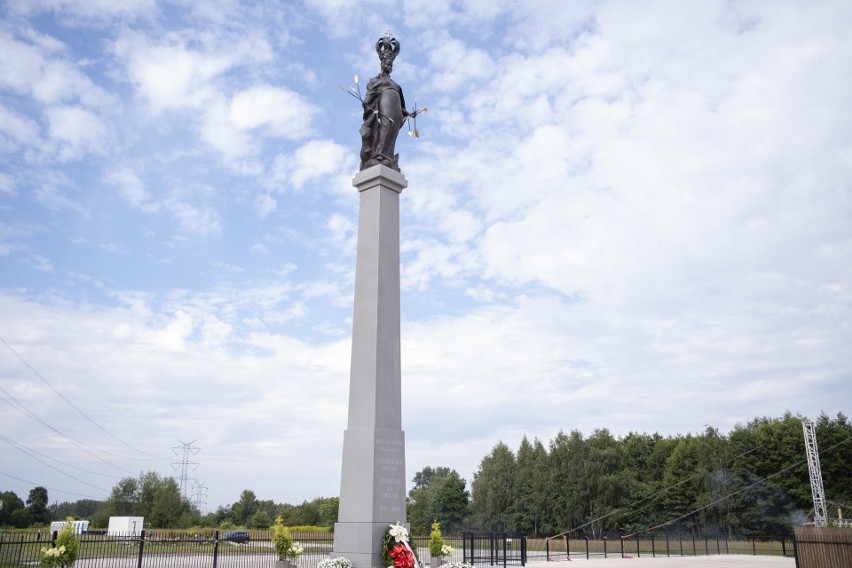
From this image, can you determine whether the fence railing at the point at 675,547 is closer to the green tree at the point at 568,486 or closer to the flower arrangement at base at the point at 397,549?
the green tree at the point at 568,486

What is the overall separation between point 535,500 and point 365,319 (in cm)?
5413

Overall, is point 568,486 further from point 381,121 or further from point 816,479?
point 381,121

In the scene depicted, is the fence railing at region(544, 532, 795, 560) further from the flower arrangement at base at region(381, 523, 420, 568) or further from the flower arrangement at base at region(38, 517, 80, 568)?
the flower arrangement at base at region(38, 517, 80, 568)

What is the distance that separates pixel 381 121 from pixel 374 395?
7.28 m

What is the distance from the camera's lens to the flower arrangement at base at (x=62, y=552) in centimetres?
1303

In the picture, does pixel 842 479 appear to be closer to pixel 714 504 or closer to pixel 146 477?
pixel 714 504

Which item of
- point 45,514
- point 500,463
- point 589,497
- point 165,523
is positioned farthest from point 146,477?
point 589,497

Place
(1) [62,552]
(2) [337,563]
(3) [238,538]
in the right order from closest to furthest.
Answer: (1) [62,552] → (2) [337,563] → (3) [238,538]

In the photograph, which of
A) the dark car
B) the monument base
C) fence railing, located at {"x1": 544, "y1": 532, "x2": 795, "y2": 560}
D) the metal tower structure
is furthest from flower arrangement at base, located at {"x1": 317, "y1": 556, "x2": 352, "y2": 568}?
the metal tower structure

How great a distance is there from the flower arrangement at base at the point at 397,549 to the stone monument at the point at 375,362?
17cm

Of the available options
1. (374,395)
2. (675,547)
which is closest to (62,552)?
(374,395)

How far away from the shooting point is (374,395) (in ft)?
50.0

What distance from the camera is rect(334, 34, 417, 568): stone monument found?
14.7 meters

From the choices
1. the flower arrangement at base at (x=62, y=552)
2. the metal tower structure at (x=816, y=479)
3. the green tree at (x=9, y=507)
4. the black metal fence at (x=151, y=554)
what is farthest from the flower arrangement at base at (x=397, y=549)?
the green tree at (x=9, y=507)
